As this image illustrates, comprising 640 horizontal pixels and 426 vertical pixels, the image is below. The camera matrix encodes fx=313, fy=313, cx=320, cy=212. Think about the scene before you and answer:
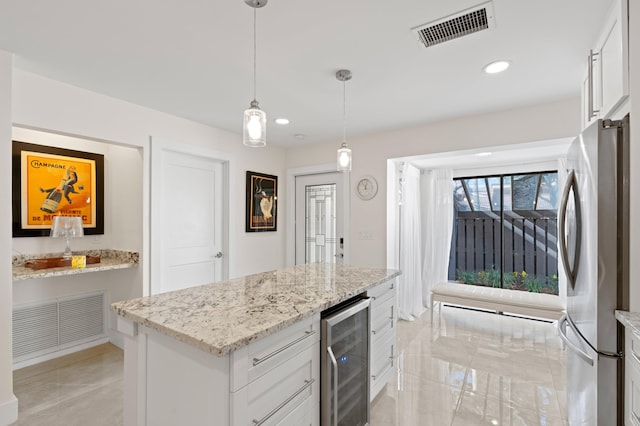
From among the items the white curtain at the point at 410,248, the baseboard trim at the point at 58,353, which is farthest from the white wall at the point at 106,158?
the white curtain at the point at 410,248

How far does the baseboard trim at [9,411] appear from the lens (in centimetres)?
201

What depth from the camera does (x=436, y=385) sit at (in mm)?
2475

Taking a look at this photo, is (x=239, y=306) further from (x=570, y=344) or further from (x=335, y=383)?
(x=570, y=344)

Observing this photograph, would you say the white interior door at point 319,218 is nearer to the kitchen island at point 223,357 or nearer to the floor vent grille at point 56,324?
the floor vent grille at point 56,324

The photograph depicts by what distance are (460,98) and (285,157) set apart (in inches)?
104

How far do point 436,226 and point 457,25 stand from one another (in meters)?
3.56

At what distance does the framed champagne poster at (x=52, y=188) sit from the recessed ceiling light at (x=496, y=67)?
375cm

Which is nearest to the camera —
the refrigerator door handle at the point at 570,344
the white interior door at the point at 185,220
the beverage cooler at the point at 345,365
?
the refrigerator door handle at the point at 570,344

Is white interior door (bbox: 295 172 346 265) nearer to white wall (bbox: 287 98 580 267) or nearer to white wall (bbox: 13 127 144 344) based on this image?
white wall (bbox: 287 98 580 267)

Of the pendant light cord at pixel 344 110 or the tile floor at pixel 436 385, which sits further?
the pendant light cord at pixel 344 110

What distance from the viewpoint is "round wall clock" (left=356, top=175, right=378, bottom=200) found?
12.9 ft

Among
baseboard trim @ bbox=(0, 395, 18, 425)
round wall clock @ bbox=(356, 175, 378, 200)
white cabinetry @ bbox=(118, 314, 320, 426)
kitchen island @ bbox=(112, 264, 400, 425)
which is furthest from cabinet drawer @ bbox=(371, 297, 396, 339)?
baseboard trim @ bbox=(0, 395, 18, 425)

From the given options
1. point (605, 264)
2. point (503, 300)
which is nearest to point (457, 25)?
point (605, 264)

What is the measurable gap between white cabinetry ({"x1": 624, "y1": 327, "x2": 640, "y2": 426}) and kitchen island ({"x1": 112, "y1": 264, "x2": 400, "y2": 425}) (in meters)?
1.19
